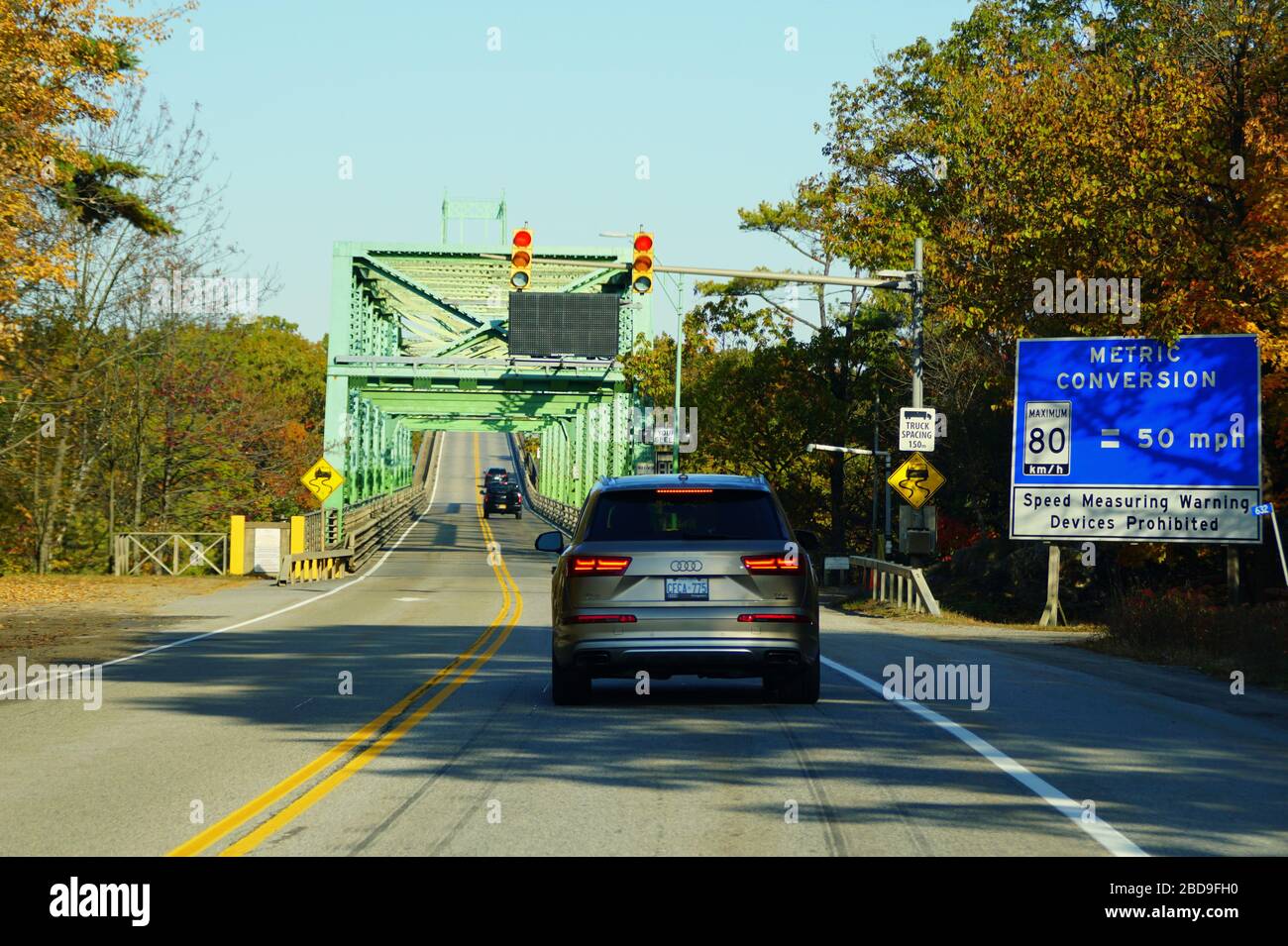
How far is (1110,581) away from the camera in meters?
33.5

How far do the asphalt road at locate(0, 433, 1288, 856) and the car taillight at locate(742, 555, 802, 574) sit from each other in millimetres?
1222

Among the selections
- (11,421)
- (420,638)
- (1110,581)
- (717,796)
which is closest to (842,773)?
(717,796)

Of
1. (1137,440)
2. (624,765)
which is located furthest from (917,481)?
(624,765)

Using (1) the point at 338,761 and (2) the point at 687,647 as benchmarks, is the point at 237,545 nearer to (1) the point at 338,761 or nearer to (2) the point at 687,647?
(2) the point at 687,647

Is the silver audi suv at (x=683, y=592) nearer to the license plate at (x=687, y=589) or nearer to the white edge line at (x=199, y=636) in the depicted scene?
the license plate at (x=687, y=589)

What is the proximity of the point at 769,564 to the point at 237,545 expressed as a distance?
33.4m

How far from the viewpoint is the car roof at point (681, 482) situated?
42.7ft

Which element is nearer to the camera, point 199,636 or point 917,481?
point 199,636

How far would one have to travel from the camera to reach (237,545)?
43844 millimetres

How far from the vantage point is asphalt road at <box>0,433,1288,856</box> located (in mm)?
8070

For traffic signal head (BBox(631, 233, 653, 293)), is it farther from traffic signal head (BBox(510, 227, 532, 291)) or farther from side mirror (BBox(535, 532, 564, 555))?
side mirror (BBox(535, 532, 564, 555))

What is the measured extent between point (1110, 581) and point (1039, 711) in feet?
68.6

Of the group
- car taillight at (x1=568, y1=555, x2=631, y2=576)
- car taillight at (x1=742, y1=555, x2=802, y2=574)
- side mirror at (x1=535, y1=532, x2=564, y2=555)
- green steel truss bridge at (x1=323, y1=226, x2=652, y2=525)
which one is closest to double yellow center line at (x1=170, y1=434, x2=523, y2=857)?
side mirror at (x1=535, y1=532, x2=564, y2=555)

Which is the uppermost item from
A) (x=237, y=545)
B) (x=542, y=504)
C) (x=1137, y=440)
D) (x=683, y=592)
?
(x=1137, y=440)
